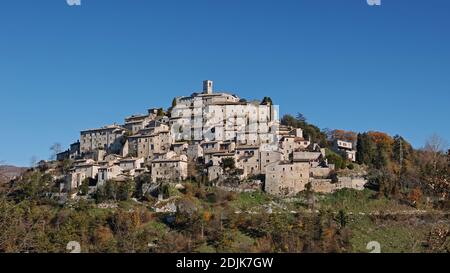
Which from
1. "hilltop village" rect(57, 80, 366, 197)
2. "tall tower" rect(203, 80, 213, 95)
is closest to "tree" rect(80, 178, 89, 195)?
"hilltop village" rect(57, 80, 366, 197)

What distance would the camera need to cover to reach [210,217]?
32.2 meters

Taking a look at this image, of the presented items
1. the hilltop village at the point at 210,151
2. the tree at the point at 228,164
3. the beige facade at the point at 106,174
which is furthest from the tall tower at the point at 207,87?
the beige facade at the point at 106,174

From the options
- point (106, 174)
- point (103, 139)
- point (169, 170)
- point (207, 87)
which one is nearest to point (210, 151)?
point (169, 170)

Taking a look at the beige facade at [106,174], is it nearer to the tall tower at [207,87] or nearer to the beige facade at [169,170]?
the beige facade at [169,170]

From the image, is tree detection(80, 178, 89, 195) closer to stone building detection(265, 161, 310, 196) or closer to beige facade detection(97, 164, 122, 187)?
beige facade detection(97, 164, 122, 187)

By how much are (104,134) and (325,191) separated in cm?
1740

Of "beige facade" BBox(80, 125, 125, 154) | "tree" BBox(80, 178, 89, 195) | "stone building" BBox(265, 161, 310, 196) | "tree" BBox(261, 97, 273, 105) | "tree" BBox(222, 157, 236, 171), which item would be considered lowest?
"tree" BBox(80, 178, 89, 195)

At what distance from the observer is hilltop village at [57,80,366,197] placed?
118 ft

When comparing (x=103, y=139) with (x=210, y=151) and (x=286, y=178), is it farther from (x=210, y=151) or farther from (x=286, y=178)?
(x=286, y=178)

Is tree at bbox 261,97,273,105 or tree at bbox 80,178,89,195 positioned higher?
tree at bbox 261,97,273,105

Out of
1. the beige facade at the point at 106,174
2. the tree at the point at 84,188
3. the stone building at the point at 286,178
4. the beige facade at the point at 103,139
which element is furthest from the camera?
the beige facade at the point at 103,139

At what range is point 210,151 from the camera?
38969 millimetres

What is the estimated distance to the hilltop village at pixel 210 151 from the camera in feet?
118
